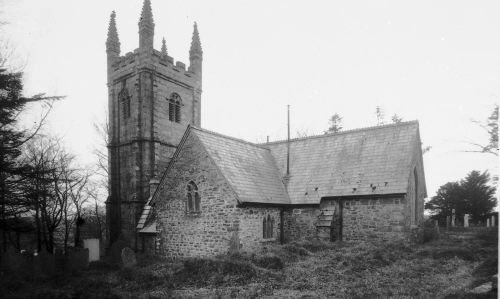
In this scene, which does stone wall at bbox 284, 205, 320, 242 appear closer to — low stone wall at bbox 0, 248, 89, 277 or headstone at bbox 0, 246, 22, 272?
low stone wall at bbox 0, 248, 89, 277

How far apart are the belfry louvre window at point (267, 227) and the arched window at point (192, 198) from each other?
3704 mm

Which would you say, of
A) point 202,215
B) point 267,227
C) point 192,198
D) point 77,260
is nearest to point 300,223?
point 267,227

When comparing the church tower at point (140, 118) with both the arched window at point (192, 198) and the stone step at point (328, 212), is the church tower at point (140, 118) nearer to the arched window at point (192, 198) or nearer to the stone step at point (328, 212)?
the arched window at point (192, 198)

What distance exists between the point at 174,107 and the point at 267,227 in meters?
15.6

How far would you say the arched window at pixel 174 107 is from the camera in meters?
31.8

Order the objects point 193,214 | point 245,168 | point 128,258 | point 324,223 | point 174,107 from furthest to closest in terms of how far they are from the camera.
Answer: point 174,107 < point 245,168 < point 193,214 < point 324,223 < point 128,258

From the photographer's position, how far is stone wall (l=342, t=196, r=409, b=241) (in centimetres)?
1923

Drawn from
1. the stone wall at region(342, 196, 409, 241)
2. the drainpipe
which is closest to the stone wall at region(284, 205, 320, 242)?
the drainpipe

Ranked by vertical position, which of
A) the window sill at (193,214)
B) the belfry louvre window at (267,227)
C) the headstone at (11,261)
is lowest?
the headstone at (11,261)

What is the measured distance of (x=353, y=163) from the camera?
22703mm

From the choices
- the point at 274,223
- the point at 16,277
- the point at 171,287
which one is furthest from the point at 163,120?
the point at 171,287

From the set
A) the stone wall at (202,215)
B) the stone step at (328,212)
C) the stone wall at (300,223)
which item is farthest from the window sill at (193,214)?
the stone step at (328,212)

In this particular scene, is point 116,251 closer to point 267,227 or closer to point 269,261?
point 267,227

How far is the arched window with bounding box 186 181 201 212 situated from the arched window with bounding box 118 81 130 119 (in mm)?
12924
